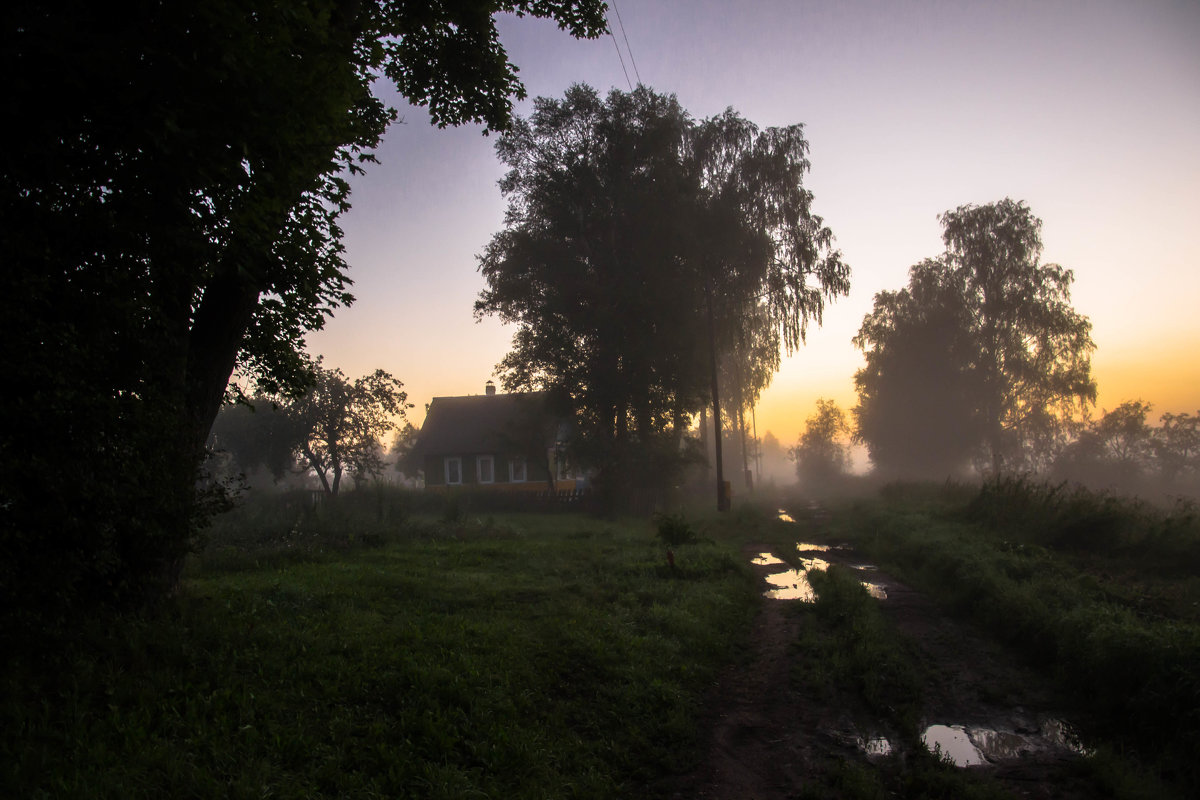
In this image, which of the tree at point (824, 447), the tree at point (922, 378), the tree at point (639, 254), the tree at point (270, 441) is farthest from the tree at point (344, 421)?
the tree at point (824, 447)

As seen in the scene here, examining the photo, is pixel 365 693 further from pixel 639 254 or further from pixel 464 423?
pixel 464 423

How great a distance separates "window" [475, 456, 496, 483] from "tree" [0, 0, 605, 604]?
124 feet

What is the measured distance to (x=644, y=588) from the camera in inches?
411

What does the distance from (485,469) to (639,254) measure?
79.0 ft

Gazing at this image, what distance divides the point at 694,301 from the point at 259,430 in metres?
23.2

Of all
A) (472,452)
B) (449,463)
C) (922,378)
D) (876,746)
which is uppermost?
(922,378)

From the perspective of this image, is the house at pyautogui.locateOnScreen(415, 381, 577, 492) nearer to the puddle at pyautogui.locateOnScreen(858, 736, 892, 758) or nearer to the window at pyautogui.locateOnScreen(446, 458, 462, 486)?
the window at pyautogui.locateOnScreen(446, 458, 462, 486)

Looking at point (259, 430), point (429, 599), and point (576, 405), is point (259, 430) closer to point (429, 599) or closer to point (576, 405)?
point (576, 405)

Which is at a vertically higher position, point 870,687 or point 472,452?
point 472,452

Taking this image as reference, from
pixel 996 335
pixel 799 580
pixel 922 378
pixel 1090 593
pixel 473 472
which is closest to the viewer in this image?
pixel 1090 593

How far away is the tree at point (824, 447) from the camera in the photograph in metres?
63.6

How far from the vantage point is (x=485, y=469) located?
44.6m

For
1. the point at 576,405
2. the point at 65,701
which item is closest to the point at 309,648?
the point at 65,701

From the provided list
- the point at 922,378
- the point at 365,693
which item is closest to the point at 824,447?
the point at 922,378
